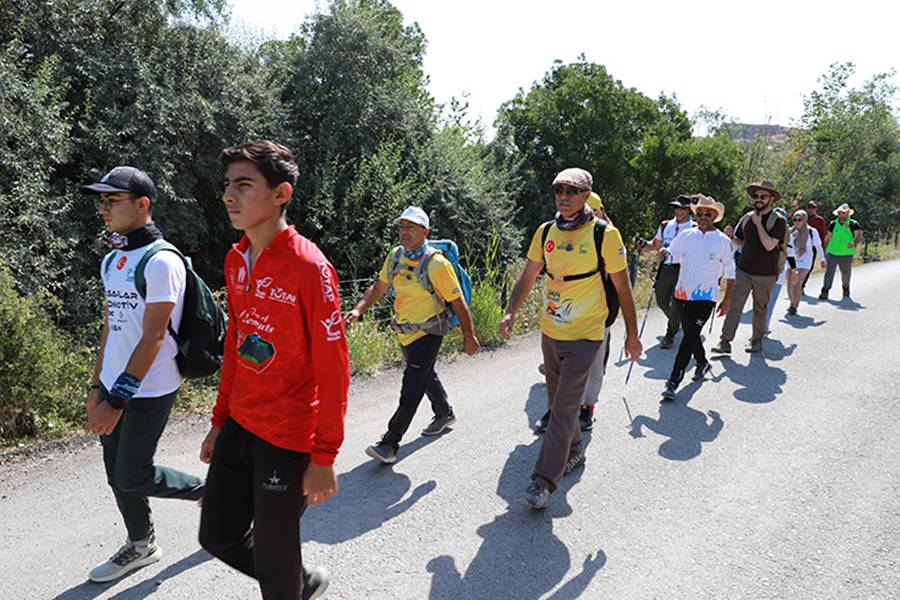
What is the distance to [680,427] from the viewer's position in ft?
17.6

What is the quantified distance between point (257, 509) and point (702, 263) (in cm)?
548

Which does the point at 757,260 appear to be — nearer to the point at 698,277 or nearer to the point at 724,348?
the point at 724,348

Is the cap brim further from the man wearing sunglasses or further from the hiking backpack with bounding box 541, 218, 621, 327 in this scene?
the man wearing sunglasses

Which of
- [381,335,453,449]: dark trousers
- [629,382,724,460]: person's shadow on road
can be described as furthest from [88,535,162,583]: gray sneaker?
[629,382,724,460]: person's shadow on road

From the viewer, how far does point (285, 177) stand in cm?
221

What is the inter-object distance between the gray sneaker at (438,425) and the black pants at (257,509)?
275 cm

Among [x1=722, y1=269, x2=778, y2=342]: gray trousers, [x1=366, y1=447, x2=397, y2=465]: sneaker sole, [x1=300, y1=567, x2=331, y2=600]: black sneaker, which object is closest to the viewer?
[x1=300, y1=567, x2=331, y2=600]: black sneaker

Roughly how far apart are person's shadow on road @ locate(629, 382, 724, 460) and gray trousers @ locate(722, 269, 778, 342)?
2192mm

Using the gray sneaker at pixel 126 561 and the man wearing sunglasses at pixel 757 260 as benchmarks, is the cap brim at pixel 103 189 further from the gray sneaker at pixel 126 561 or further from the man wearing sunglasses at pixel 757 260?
the man wearing sunglasses at pixel 757 260

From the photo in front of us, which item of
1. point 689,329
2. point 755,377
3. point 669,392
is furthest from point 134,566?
point 755,377

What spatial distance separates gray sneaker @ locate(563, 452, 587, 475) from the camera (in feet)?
14.5

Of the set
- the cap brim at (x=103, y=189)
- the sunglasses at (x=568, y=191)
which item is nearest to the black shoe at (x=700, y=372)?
the sunglasses at (x=568, y=191)

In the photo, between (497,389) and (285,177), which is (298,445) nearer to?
(285,177)

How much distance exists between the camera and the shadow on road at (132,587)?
2.96 metres
